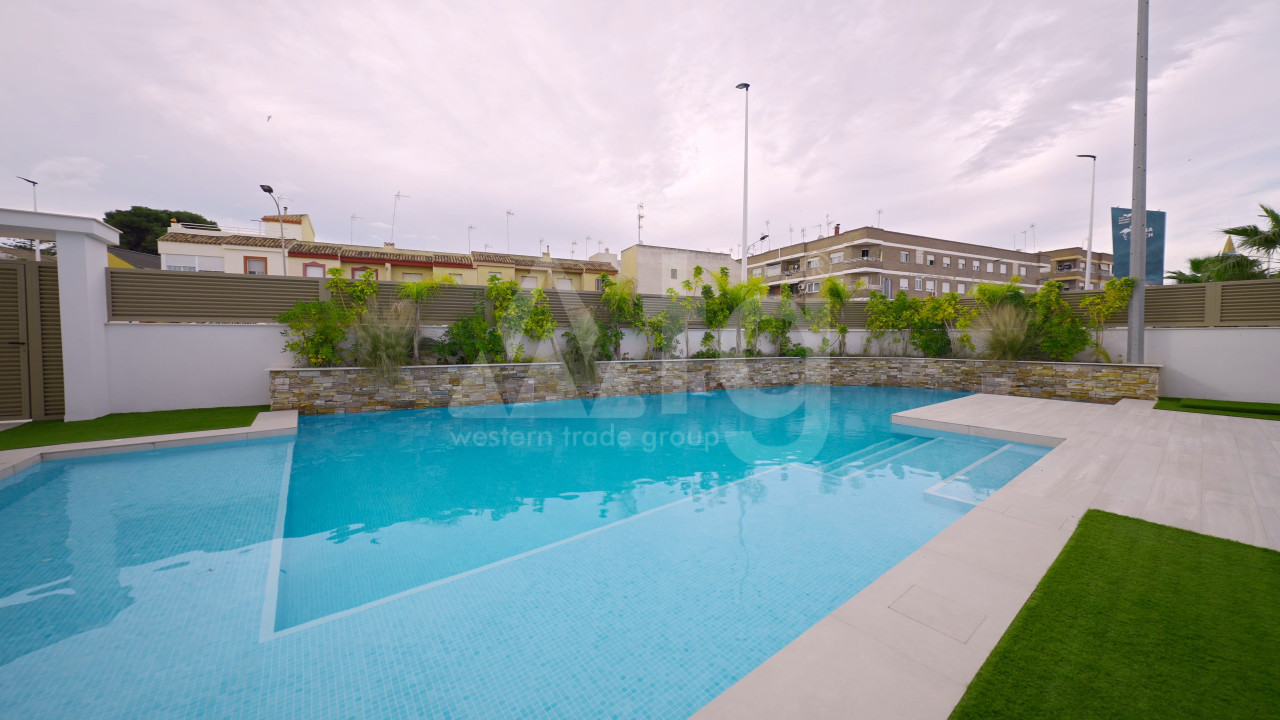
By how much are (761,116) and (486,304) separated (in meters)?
12.3

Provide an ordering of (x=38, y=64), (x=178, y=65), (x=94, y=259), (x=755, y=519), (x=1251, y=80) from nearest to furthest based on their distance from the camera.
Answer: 1. (x=755, y=519)
2. (x=94, y=259)
3. (x=38, y=64)
4. (x=178, y=65)
5. (x=1251, y=80)

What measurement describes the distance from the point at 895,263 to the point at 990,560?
3859 centimetres

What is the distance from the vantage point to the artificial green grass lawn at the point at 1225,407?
7484 millimetres

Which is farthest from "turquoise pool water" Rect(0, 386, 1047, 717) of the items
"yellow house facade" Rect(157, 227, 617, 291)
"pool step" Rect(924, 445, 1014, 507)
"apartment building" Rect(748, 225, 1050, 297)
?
"apartment building" Rect(748, 225, 1050, 297)

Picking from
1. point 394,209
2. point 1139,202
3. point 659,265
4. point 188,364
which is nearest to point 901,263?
point 659,265

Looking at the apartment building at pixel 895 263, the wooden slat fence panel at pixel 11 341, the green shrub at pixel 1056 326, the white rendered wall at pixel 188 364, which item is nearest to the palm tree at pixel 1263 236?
the green shrub at pixel 1056 326

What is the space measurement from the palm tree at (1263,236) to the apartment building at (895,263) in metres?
22.2

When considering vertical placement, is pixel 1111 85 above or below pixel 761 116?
below

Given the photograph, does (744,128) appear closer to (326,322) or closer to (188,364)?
(326,322)

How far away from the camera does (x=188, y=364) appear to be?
828 centimetres

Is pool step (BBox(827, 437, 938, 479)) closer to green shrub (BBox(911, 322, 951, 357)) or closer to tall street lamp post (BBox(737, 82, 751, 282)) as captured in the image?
green shrub (BBox(911, 322, 951, 357))

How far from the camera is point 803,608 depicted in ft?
9.02

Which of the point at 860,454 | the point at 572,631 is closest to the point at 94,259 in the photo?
the point at 572,631

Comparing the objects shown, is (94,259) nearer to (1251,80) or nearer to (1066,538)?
(1066,538)
